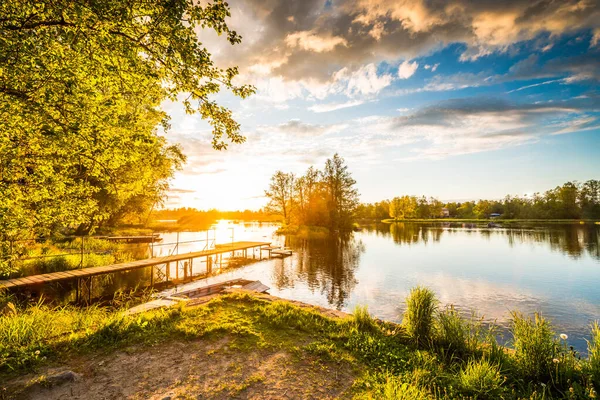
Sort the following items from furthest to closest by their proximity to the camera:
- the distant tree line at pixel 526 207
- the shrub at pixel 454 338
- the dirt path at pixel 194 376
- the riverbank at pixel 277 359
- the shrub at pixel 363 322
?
the distant tree line at pixel 526 207 → the shrub at pixel 363 322 → the shrub at pixel 454 338 → the riverbank at pixel 277 359 → the dirt path at pixel 194 376

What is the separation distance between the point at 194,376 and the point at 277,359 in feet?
5.27

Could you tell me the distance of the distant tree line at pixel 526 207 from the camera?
89.1 meters

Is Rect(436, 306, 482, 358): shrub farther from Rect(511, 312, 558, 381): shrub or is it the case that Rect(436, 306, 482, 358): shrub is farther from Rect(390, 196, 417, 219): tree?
Rect(390, 196, 417, 219): tree

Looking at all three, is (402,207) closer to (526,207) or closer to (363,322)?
(526,207)

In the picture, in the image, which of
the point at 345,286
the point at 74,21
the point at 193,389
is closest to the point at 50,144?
the point at 74,21

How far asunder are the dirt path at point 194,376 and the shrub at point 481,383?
1.97 metres

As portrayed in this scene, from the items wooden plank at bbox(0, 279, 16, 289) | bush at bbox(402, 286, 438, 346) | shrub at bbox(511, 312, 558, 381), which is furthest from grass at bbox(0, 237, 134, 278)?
shrub at bbox(511, 312, 558, 381)

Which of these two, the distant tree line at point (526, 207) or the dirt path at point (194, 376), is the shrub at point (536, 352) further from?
the distant tree line at point (526, 207)

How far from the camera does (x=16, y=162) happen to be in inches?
253

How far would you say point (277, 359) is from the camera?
5582mm

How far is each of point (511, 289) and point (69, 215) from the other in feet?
73.4

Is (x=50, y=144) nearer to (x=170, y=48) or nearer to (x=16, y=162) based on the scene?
(x=16, y=162)

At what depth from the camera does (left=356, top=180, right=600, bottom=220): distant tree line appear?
89125 millimetres

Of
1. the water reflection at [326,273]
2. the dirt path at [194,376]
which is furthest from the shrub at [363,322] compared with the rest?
the water reflection at [326,273]
